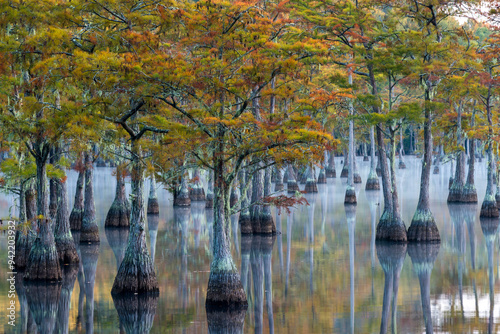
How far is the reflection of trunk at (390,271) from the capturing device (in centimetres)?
1662

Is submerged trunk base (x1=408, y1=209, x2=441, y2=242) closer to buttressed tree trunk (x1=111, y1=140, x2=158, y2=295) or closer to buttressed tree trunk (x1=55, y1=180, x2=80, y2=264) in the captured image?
buttressed tree trunk (x1=111, y1=140, x2=158, y2=295)

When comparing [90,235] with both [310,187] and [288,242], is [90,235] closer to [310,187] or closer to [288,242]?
[288,242]

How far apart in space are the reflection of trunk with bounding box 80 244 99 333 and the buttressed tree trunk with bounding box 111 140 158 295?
88cm

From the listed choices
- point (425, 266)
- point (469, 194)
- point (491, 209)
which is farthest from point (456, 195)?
point (425, 266)

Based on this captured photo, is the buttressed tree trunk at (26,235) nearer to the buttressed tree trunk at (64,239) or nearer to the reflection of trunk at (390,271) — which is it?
the buttressed tree trunk at (64,239)

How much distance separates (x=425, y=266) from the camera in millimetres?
22781

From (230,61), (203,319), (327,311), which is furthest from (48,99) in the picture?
(327,311)

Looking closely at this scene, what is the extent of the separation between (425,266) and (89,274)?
37.6ft

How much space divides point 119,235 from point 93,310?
1260 cm

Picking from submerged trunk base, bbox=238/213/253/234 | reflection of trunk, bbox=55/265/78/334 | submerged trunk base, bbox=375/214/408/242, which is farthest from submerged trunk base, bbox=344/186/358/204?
reflection of trunk, bbox=55/265/78/334

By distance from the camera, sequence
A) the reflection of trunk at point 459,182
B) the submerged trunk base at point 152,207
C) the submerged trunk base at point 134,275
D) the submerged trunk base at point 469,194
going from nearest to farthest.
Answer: the submerged trunk base at point 134,275
the submerged trunk base at point 152,207
the reflection of trunk at point 459,182
the submerged trunk base at point 469,194

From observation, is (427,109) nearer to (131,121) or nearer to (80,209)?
(131,121)

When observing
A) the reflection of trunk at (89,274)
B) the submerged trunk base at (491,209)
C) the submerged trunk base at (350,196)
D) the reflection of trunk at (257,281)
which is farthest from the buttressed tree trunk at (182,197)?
the submerged trunk base at (491,209)

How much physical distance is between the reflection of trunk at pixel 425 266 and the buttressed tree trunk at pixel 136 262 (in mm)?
7480
